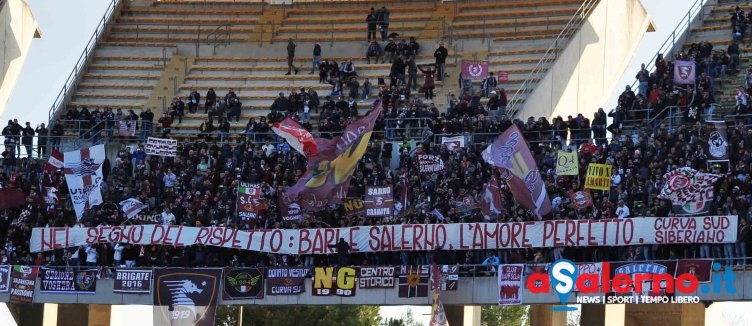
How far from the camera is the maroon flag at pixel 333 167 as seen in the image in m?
45.5

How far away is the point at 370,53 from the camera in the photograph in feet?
189

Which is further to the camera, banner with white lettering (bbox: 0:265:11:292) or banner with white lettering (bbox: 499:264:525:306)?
banner with white lettering (bbox: 0:265:11:292)

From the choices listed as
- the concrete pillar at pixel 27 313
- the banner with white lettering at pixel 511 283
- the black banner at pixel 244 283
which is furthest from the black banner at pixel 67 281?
the banner with white lettering at pixel 511 283

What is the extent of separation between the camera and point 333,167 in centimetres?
4606

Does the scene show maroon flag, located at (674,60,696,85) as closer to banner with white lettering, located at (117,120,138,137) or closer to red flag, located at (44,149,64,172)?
banner with white lettering, located at (117,120,138,137)

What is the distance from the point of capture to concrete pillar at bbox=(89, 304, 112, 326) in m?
50.1

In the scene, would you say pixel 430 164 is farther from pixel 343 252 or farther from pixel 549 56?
pixel 549 56

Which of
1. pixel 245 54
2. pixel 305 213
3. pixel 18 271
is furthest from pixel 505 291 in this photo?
pixel 245 54

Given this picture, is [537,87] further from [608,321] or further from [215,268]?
[215,268]

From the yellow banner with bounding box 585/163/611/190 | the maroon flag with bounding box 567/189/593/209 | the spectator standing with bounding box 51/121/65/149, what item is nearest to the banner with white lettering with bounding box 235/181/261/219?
the maroon flag with bounding box 567/189/593/209

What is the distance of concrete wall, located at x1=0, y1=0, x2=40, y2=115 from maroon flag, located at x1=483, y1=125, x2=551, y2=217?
70.9 feet

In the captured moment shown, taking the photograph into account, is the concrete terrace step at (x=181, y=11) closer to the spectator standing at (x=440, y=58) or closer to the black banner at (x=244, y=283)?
the spectator standing at (x=440, y=58)

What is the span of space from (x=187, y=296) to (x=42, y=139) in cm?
1128

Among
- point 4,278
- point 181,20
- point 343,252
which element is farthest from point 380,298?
point 181,20
